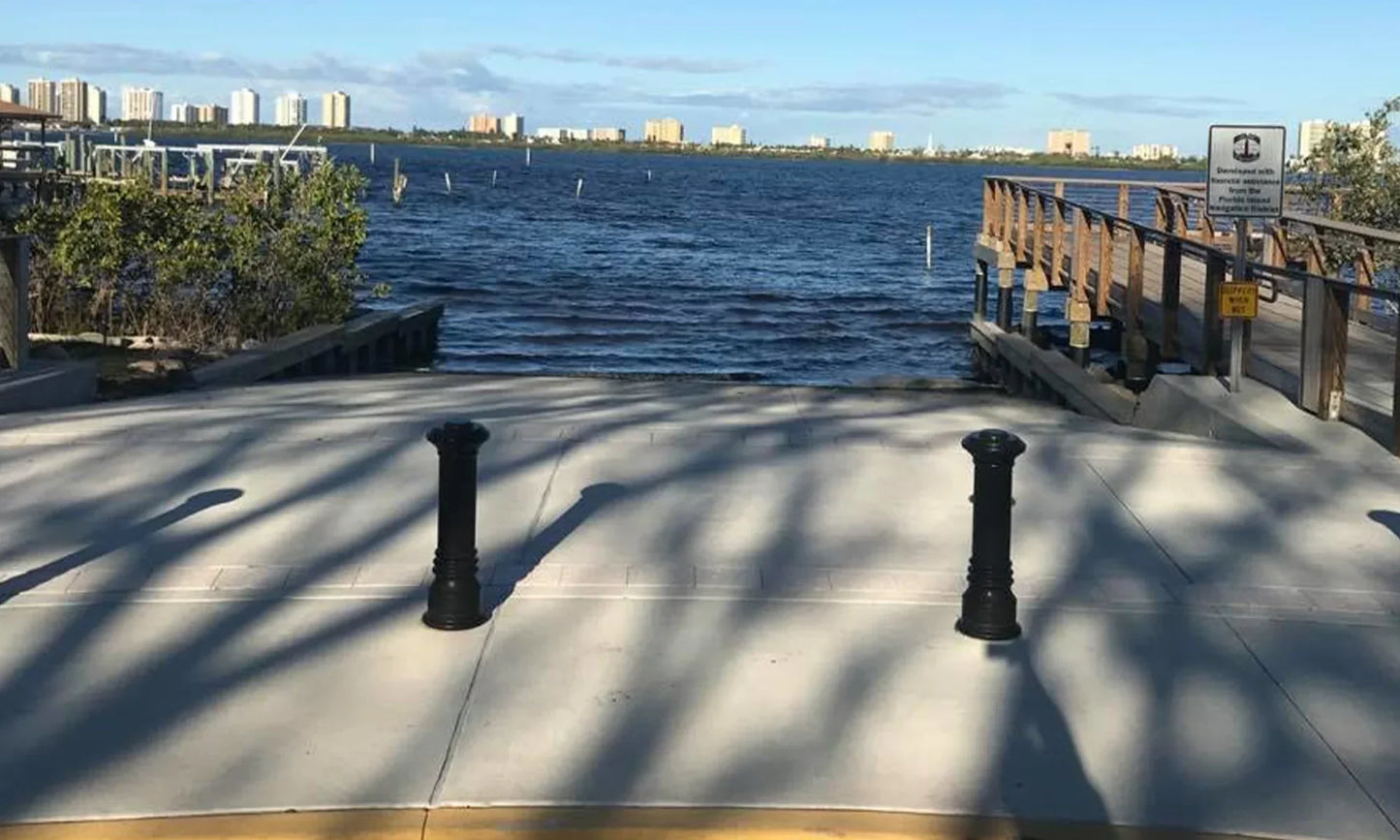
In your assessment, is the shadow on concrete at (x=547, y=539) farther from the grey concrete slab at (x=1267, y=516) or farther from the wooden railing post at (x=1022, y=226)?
the wooden railing post at (x=1022, y=226)

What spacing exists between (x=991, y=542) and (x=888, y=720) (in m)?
1.02

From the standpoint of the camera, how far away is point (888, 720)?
5680mm

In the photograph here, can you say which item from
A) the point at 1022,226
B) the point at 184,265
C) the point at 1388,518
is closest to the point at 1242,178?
the point at 1388,518

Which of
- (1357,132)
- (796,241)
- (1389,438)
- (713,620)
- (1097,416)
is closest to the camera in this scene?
(713,620)

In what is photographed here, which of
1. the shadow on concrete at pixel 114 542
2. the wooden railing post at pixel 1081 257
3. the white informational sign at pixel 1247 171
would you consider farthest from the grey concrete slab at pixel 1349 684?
the wooden railing post at pixel 1081 257

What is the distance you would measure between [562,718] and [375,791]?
788mm

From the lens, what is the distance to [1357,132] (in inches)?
782

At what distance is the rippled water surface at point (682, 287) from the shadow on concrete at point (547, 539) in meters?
14.7

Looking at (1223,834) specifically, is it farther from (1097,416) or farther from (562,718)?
(1097,416)

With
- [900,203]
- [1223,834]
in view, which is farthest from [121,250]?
[900,203]

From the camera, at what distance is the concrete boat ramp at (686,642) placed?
5.03 meters

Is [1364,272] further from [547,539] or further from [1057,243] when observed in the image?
[547,539]

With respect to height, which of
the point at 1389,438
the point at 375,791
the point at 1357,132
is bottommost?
the point at 375,791

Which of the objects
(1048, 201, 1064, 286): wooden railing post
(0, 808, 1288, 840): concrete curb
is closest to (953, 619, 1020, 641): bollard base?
(0, 808, 1288, 840): concrete curb
